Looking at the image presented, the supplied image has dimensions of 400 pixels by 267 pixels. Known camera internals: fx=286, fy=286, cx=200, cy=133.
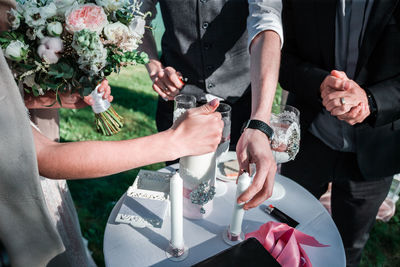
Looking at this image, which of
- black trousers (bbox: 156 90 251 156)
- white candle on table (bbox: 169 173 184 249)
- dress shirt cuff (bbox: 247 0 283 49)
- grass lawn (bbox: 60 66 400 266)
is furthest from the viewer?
grass lawn (bbox: 60 66 400 266)

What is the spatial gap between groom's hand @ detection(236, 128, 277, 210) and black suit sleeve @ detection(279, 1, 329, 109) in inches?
24.3

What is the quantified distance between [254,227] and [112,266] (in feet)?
2.14

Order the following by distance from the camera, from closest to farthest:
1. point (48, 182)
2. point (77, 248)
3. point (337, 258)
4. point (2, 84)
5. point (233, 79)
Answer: point (2, 84), point (337, 258), point (48, 182), point (77, 248), point (233, 79)

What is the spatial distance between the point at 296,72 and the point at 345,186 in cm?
85

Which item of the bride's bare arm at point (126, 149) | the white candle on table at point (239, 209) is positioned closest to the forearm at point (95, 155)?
the bride's bare arm at point (126, 149)

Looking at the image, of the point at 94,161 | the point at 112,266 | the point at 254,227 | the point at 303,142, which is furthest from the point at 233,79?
the point at 112,266

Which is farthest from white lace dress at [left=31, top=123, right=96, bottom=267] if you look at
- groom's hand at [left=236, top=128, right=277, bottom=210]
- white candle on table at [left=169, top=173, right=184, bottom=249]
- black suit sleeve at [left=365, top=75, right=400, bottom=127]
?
black suit sleeve at [left=365, top=75, right=400, bottom=127]

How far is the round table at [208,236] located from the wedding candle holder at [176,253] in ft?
0.06

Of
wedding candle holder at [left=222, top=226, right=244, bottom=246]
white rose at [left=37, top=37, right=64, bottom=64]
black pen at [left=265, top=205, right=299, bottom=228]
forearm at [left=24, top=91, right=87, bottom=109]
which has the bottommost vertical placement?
black pen at [left=265, top=205, right=299, bottom=228]

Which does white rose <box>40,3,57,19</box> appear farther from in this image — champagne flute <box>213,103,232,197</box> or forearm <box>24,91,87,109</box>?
champagne flute <box>213,103,232,197</box>

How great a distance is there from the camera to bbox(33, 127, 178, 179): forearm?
1088 mm

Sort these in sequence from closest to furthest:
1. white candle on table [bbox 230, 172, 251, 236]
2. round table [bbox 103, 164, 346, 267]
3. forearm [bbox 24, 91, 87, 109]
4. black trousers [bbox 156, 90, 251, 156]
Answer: white candle on table [bbox 230, 172, 251, 236]
round table [bbox 103, 164, 346, 267]
forearm [bbox 24, 91, 87, 109]
black trousers [bbox 156, 90, 251, 156]

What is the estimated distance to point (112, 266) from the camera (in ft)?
3.81

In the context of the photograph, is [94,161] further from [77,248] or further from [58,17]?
[77,248]
